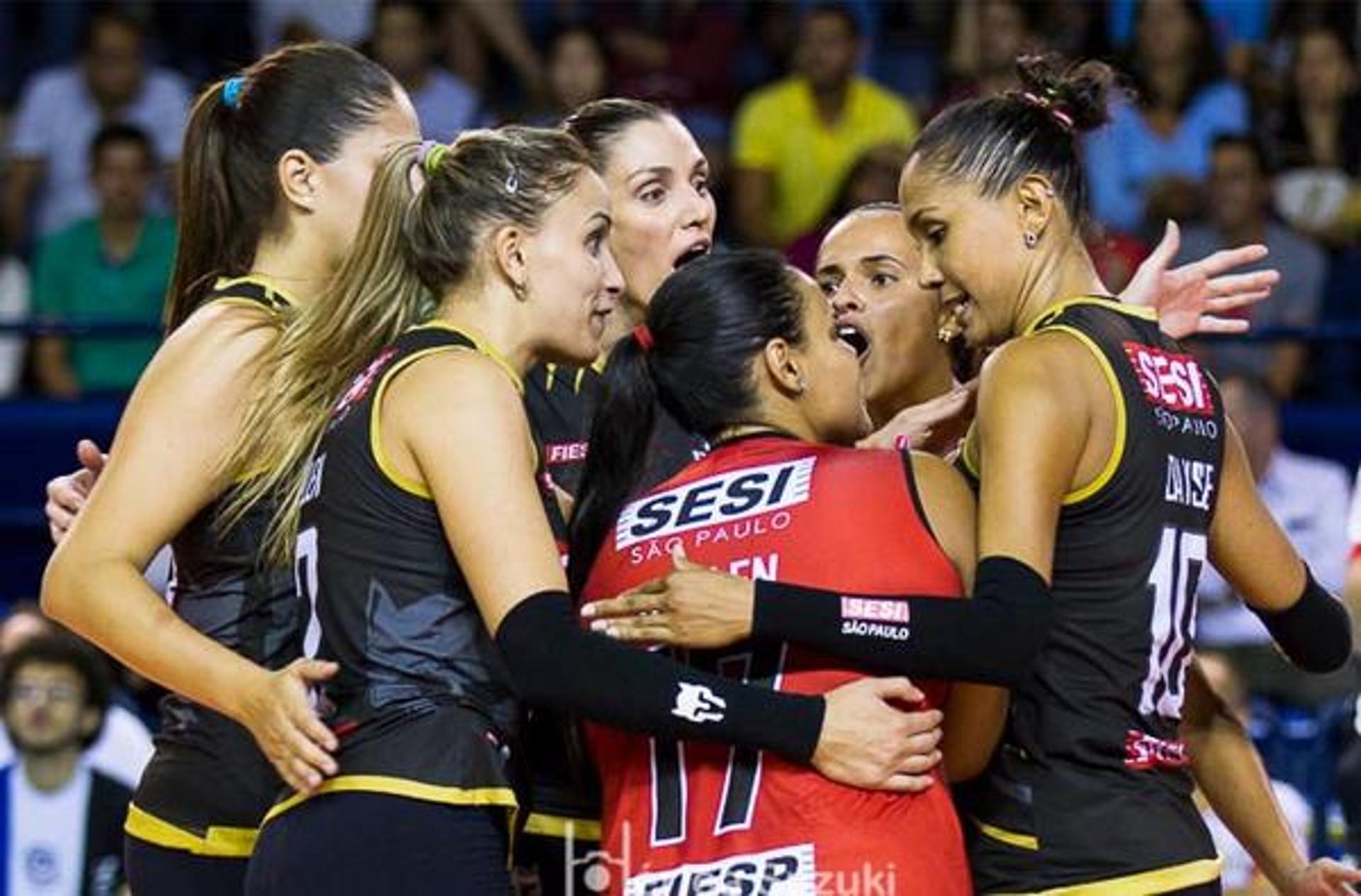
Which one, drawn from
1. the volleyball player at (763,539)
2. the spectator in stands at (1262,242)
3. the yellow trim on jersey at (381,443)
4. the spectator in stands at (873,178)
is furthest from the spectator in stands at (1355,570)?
the spectator in stands at (1262,242)

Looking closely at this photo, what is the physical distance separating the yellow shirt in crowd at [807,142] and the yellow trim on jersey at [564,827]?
5742 millimetres

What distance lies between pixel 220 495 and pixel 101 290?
5581 mm

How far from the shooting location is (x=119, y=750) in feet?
23.8

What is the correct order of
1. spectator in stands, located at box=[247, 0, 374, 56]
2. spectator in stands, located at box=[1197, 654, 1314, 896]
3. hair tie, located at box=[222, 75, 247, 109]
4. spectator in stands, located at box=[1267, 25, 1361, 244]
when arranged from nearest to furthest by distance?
1. hair tie, located at box=[222, 75, 247, 109]
2. spectator in stands, located at box=[1197, 654, 1314, 896]
3. spectator in stands, located at box=[1267, 25, 1361, 244]
4. spectator in stands, located at box=[247, 0, 374, 56]

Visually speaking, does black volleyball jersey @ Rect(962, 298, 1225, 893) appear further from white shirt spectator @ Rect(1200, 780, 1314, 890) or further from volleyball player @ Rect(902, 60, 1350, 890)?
white shirt spectator @ Rect(1200, 780, 1314, 890)

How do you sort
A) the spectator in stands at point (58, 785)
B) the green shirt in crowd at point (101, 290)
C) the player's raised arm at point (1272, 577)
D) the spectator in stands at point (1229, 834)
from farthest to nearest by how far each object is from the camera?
the green shirt in crowd at point (101, 290) < the spectator in stands at point (58, 785) < the spectator in stands at point (1229, 834) < the player's raised arm at point (1272, 577)

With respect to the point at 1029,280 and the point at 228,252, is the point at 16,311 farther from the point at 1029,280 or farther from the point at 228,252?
the point at 1029,280

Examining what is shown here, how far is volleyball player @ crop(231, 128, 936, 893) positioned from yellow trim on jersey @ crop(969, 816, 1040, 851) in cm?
30

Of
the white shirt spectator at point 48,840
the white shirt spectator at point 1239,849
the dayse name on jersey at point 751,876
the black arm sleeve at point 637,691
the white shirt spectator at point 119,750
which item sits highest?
the black arm sleeve at point 637,691

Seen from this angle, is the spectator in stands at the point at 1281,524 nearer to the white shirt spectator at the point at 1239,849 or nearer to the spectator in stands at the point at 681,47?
the white shirt spectator at the point at 1239,849

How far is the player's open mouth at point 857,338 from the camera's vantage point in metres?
4.38

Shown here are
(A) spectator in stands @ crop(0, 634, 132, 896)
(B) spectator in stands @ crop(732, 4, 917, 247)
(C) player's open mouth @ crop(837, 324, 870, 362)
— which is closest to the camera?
(C) player's open mouth @ crop(837, 324, 870, 362)

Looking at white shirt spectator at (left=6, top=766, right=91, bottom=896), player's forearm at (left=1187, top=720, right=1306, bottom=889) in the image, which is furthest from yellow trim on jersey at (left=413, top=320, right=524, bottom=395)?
white shirt spectator at (left=6, top=766, right=91, bottom=896)

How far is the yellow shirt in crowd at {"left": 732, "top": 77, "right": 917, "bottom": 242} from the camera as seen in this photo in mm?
9500
